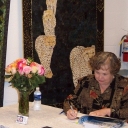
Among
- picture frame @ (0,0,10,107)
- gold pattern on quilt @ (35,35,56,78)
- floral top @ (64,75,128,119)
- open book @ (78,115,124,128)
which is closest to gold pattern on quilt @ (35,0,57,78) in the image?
gold pattern on quilt @ (35,35,56,78)

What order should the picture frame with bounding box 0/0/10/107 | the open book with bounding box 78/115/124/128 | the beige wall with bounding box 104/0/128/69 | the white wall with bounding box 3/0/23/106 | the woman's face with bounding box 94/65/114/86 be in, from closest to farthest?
the open book with bounding box 78/115/124/128, the woman's face with bounding box 94/65/114/86, the picture frame with bounding box 0/0/10/107, the white wall with bounding box 3/0/23/106, the beige wall with bounding box 104/0/128/69

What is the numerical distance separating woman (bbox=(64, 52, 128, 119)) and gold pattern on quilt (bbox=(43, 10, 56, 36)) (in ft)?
1.99

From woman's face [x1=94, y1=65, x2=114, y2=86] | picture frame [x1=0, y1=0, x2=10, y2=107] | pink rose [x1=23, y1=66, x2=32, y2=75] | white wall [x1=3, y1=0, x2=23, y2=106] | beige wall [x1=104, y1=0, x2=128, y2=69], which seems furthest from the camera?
beige wall [x1=104, y1=0, x2=128, y2=69]

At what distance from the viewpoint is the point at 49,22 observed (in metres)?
2.79

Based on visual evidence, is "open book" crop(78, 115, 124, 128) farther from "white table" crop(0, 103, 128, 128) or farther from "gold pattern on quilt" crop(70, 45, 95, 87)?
"gold pattern on quilt" crop(70, 45, 95, 87)

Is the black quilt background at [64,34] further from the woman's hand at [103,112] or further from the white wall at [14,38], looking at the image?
the woman's hand at [103,112]

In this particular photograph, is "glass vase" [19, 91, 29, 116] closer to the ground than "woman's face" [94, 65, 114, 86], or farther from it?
closer to the ground

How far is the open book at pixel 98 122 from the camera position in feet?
6.25

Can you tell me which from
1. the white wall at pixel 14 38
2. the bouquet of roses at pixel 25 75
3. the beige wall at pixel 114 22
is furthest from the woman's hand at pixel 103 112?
the beige wall at pixel 114 22

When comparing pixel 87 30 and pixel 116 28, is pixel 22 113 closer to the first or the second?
pixel 87 30

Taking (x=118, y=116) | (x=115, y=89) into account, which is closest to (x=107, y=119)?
(x=118, y=116)

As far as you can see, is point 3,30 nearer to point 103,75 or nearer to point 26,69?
point 26,69

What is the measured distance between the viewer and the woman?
2.32 meters

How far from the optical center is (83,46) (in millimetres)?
3062
